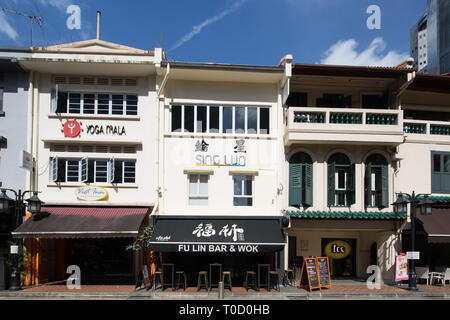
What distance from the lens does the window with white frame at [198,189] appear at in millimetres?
16391

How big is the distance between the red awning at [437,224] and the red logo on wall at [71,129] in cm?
1674

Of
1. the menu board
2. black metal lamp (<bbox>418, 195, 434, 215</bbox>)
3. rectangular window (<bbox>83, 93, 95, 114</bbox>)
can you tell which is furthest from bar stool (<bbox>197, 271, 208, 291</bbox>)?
black metal lamp (<bbox>418, 195, 434, 215</bbox>)

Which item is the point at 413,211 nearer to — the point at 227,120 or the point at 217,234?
the point at 217,234

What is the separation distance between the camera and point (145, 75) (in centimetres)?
1667

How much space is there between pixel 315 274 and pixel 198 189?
6522 millimetres

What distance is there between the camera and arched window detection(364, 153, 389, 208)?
54.2 ft

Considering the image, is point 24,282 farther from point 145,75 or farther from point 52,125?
point 145,75

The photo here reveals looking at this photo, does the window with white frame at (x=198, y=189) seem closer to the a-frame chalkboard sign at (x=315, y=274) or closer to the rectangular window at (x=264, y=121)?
the rectangular window at (x=264, y=121)

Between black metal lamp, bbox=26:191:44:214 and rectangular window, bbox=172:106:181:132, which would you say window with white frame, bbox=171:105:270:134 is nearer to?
rectangular window, bbox=172:106:181:132

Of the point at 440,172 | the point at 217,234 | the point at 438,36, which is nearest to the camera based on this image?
the point at 217,234

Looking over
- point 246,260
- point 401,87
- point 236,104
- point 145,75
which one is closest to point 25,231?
point 145,75

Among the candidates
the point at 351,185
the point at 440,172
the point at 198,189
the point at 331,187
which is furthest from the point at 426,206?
the point at 198,189

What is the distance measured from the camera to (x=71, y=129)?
16.2 m

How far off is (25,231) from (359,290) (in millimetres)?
14452
